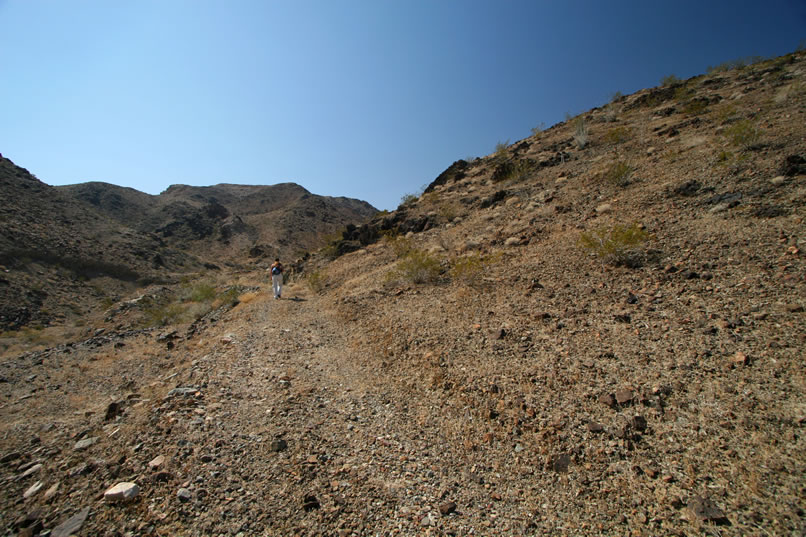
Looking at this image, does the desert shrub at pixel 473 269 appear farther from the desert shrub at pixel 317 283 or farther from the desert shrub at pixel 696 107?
the desert shrub at pixel 696 107

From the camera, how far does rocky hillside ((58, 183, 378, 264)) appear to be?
131 feet

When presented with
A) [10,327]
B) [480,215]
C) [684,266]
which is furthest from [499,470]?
[10,327]

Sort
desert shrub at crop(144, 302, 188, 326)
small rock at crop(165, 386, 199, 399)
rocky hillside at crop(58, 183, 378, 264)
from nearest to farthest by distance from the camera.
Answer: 1. small rock at crop(165, 386, 199, 399)
2. desert shrub at crop(144, 302, 188, 326)
3. rocky hillside at crop(58, 183, 378, 264)

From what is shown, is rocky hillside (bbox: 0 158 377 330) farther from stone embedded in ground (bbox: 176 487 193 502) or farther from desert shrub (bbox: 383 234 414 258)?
stone embedded in ground (bbox: 176 487 193 502)

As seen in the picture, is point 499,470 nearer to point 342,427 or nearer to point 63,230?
point 342,427

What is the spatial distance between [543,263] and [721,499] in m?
4.79

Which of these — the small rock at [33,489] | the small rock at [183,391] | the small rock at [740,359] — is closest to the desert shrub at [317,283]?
the small rock at [183,391]

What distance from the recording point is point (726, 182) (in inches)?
252

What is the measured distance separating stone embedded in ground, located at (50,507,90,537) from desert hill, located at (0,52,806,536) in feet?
→ 0.07

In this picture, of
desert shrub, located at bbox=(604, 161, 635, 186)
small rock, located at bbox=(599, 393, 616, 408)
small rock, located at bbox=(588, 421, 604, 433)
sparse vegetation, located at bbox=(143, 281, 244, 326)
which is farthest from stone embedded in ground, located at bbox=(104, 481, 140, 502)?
desert shrub, located at bbox=(604, 161, 635, 186)

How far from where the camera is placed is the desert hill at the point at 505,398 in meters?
2.28

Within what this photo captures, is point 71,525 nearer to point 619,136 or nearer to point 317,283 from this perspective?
point 317,283

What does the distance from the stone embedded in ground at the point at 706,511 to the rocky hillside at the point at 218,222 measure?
3493cm

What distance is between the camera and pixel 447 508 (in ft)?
7.72
